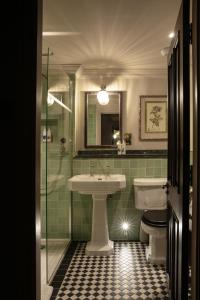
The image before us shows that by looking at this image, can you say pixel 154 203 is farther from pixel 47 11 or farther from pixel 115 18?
pixel 47 11

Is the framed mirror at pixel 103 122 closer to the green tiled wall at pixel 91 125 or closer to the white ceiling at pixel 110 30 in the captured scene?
the green tiled wall at pixel 91 125

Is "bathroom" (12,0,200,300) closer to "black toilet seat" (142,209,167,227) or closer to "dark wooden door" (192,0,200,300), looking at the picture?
"black toilet seat" (142,209,167,227)

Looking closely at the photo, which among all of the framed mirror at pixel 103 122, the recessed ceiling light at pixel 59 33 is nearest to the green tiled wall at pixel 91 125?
the framed mirror at pixel 103 122

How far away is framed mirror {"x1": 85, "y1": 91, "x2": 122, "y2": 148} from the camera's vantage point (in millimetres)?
3195

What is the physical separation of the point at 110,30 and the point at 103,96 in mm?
1091

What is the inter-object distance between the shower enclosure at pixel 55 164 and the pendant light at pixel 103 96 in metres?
0.36

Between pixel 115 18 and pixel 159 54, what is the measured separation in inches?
35.9

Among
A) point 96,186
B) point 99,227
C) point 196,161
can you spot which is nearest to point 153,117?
point 96,186

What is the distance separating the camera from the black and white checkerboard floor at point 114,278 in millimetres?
2004

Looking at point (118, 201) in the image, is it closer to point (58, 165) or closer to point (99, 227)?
point (99, 227)

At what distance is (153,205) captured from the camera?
293 centimetres

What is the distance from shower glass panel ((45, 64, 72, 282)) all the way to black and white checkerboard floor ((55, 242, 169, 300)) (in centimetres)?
24
